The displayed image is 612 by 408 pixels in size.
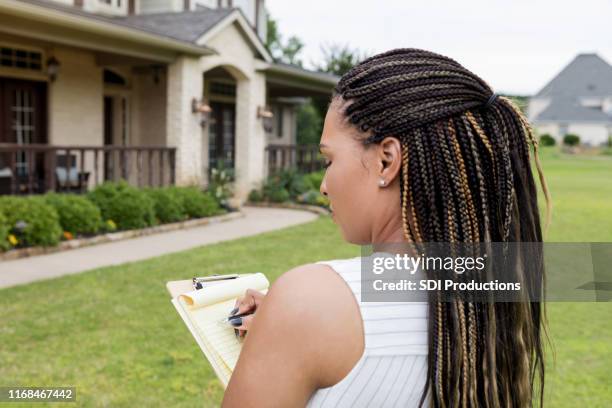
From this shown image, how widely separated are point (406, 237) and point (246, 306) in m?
0.46

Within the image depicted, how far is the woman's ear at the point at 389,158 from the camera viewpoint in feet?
3.76

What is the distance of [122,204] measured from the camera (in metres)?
10.8

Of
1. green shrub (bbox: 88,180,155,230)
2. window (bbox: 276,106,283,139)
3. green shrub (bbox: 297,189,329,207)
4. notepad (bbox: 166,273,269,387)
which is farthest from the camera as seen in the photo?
window (bbox: 276,106,283,139)

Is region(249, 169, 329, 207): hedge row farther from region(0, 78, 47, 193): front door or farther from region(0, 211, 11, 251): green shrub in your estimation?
region(0, 211, 11, 251): green shrub

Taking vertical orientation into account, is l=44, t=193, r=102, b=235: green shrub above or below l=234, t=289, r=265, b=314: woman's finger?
below

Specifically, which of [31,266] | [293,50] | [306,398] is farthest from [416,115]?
[293,50]

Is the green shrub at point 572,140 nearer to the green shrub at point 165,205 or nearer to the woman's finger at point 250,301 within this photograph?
the green shrub at point 165,205

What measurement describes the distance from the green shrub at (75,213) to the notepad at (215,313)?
8792 mm

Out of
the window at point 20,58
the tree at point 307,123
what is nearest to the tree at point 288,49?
the tree at point 307,123

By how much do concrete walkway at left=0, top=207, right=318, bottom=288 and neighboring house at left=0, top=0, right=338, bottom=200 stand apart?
1.86 m

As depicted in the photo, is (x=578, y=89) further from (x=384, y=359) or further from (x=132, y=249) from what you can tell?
(x=384, y=359)

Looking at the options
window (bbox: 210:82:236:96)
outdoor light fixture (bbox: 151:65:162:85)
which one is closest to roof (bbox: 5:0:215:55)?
outdoor light fixture (bbox: 151:65:162:85)

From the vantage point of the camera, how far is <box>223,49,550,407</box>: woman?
1057 millimetres

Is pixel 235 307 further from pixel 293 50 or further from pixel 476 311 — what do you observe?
pixel 293 50
